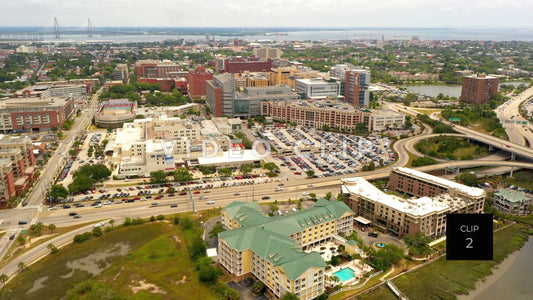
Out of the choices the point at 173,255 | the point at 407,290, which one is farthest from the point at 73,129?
the point at 407,290

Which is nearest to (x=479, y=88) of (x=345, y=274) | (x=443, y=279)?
(x=443, y=279)

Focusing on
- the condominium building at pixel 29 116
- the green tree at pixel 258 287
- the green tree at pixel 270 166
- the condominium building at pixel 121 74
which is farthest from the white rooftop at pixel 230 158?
the condominium building at pixel 121 74

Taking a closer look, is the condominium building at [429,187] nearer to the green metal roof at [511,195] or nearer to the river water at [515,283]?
the green metal roof at [511,195]

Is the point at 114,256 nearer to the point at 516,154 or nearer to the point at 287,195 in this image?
the point at 287,195

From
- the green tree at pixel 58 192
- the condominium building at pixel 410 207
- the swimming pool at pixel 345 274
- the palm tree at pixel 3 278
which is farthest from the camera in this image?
the green tree at pixel 58 192

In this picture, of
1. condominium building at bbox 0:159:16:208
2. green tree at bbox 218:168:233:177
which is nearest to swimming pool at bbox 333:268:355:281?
green tree at bbox 218:168:233:177

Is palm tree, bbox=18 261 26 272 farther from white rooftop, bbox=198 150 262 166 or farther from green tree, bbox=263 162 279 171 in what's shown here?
green tree, bbox=263 162 279 171

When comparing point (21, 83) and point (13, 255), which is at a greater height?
point (21, 83)
